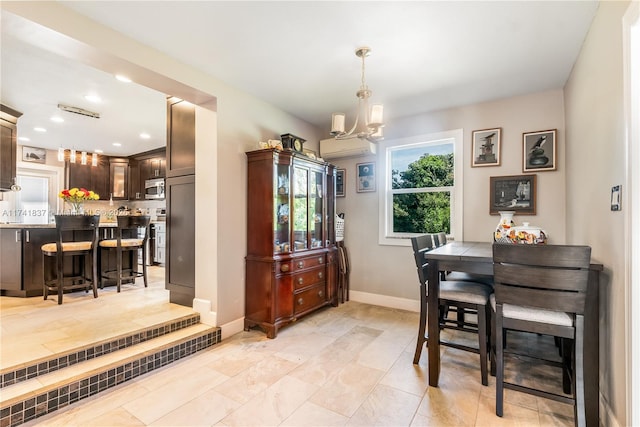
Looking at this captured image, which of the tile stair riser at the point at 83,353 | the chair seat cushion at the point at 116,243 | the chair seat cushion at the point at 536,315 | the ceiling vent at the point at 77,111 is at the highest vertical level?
the ceiling vent at the point at 77,111

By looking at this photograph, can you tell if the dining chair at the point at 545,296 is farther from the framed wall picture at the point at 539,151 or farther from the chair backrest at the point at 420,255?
the framed wall picture at the point at 539,151

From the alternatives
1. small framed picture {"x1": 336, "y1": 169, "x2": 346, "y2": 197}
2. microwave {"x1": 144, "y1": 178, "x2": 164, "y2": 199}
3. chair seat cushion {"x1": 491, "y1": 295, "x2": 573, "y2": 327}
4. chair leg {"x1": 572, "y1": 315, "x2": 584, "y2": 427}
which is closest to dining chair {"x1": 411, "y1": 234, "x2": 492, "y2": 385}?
chair seat cushion {"x1": 491, "y1": 295, "x2": 573, "y2": 327}

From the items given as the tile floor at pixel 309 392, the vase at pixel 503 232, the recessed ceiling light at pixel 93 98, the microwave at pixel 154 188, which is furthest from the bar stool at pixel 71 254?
the vase at pixel 503 232

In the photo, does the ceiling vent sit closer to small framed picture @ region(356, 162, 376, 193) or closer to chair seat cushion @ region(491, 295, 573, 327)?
small framed picture @ region(356, 162, 376, 193)

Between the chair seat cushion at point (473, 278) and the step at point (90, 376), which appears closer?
the step at point (90, 376)

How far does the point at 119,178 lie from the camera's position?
654cm

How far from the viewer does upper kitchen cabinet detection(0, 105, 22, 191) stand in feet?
11.8

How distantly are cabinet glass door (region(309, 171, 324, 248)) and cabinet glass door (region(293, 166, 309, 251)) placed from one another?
0.27ft

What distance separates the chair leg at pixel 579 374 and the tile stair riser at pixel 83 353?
295cm

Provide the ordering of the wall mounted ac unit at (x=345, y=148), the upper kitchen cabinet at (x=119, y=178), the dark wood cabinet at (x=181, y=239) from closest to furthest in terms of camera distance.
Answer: the dark wood cabinet at (x=181, y=239) → the wall mounted ac unit at (x=345, y=148) → the upper kitchen cabinet at (x=119, y=178)

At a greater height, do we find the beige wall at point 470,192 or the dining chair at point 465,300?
the beige wall at point 470,192

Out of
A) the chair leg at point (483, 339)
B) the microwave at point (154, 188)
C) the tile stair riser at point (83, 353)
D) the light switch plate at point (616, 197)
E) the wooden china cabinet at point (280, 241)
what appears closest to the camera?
the light switch plate at point (616, 197)

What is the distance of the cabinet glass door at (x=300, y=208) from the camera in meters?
3.18

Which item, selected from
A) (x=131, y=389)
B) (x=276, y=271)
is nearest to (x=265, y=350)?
(x=276, y=271)
